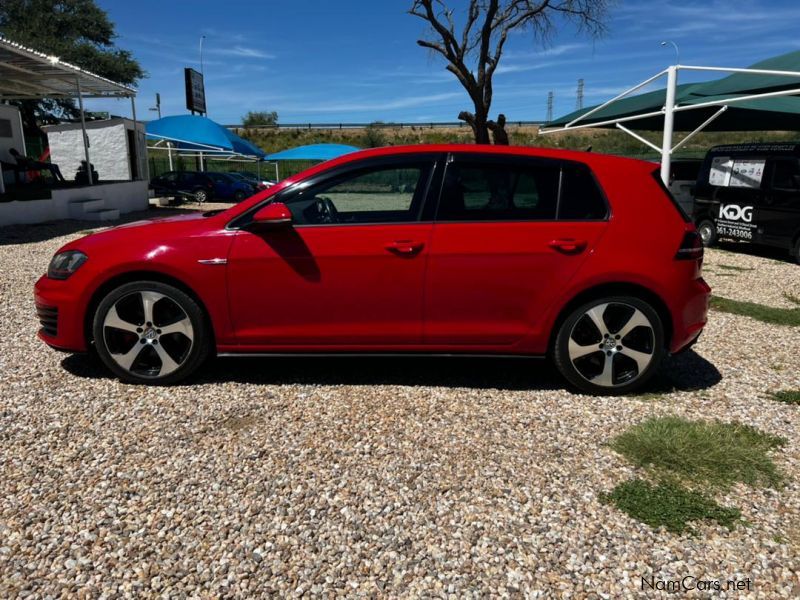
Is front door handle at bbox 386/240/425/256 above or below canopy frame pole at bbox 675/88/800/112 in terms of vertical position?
below

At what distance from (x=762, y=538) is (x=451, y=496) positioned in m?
1.31

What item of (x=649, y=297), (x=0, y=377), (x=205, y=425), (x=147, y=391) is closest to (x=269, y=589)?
(x=205, y=425)

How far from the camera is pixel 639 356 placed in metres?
3.77

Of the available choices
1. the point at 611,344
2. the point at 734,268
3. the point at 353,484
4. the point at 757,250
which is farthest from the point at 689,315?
the point at 757,250

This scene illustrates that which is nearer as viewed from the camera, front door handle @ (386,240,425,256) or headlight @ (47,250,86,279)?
front door handle @ (386,240,425,256)

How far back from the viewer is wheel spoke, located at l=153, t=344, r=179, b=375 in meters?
3.82

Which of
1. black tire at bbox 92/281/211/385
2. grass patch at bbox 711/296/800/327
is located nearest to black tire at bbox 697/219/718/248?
grass patch at bbox 711/296/800/327

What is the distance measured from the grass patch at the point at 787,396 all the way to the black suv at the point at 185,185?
72.7ft

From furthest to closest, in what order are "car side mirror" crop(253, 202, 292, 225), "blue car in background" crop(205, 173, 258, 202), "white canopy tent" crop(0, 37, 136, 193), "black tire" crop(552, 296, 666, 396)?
"blue car in background" crop(205, 173, 258, 202)
"white canopy tent" crop(0, 37, 136, 193)
"black tire" crop(552, 296, 666, 396)
"car side mirror" crop(253, 202, 292, 225)

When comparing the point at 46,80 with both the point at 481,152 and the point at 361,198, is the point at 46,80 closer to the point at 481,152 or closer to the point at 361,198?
the point at 361,198

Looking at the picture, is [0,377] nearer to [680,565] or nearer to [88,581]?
[88,581]

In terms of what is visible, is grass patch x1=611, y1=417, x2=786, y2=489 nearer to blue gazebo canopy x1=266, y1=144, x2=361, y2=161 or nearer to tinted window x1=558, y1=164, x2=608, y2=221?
tinted window x1=558, y1=164, x2=608, y2=221

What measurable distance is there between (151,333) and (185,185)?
2072cm

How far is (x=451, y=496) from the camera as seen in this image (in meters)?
2.69
